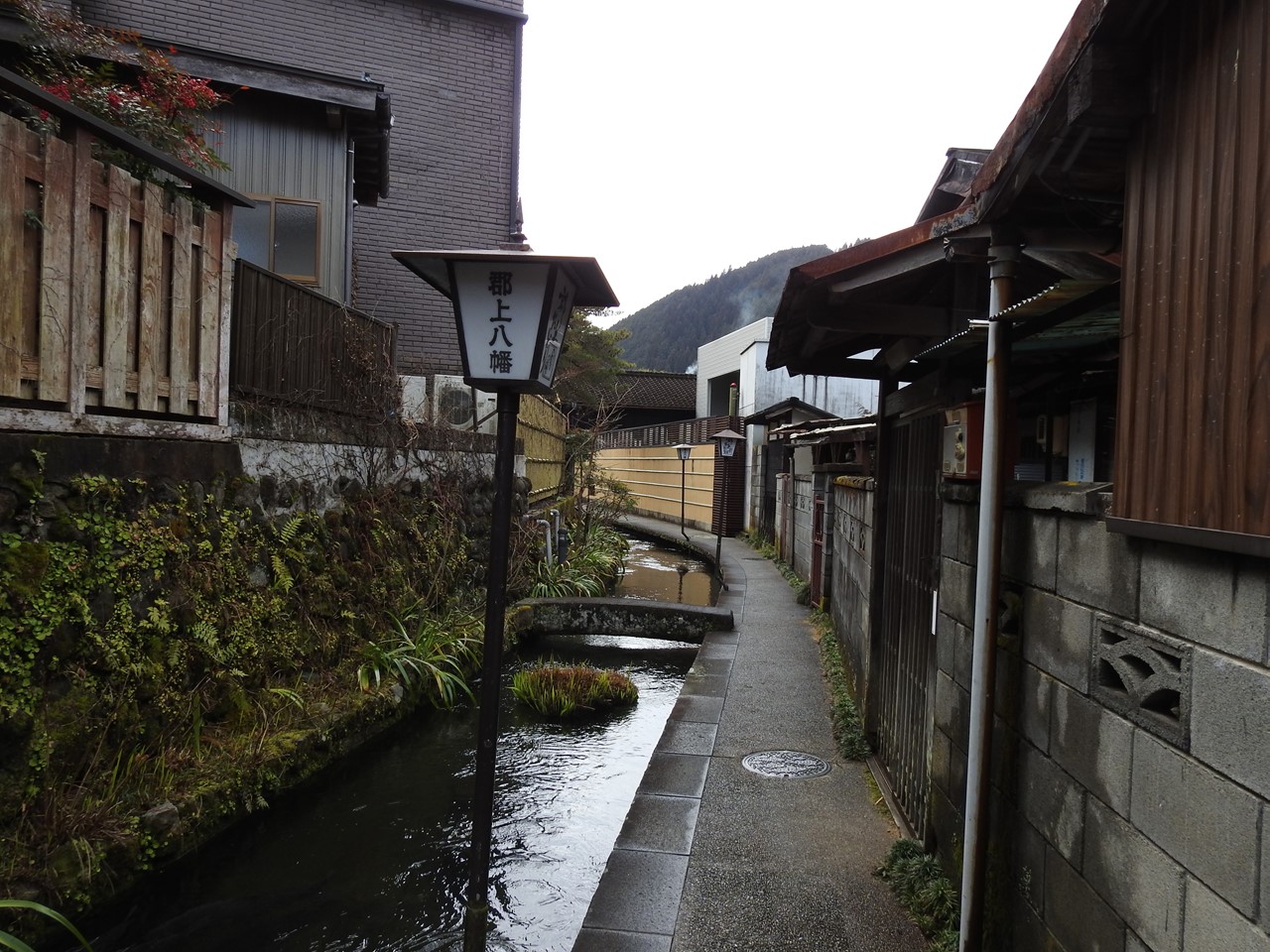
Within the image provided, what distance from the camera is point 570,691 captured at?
8867 millimetres

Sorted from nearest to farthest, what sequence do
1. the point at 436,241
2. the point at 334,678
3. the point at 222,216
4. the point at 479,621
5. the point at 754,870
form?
the point at 754,870
the point at 222,216
the point at 334,678
the point at 479,621
the point at 436,241

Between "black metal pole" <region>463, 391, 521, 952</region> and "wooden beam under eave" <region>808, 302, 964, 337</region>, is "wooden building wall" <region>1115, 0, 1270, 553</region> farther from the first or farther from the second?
"black metal pole" <region>463, 391, 521, 952</region>

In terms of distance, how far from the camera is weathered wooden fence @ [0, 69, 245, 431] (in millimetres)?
4594

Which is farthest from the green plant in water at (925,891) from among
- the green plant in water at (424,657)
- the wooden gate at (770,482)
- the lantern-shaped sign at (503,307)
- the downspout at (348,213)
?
the wooden gate at (770,482)

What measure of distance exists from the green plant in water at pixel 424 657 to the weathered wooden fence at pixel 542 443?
572 cm

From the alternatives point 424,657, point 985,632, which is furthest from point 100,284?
point 985,632

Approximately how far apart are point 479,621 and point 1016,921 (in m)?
8.02

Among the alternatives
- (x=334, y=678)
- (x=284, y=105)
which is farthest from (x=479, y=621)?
(x=284, y=105)

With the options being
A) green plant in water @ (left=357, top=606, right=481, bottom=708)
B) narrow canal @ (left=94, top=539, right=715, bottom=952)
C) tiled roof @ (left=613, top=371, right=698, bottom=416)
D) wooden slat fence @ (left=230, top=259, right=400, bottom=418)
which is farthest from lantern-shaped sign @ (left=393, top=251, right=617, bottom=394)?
tiled roof @ (left=613, top=371, right=698, bottom=416)

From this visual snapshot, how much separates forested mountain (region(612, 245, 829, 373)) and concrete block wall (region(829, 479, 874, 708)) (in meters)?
83.8

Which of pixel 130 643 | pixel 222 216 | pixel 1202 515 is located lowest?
pixel 130 643

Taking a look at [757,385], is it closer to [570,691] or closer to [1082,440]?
[570,691]

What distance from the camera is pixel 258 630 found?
21.7ft

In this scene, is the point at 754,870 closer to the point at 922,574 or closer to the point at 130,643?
the point at 922,574
